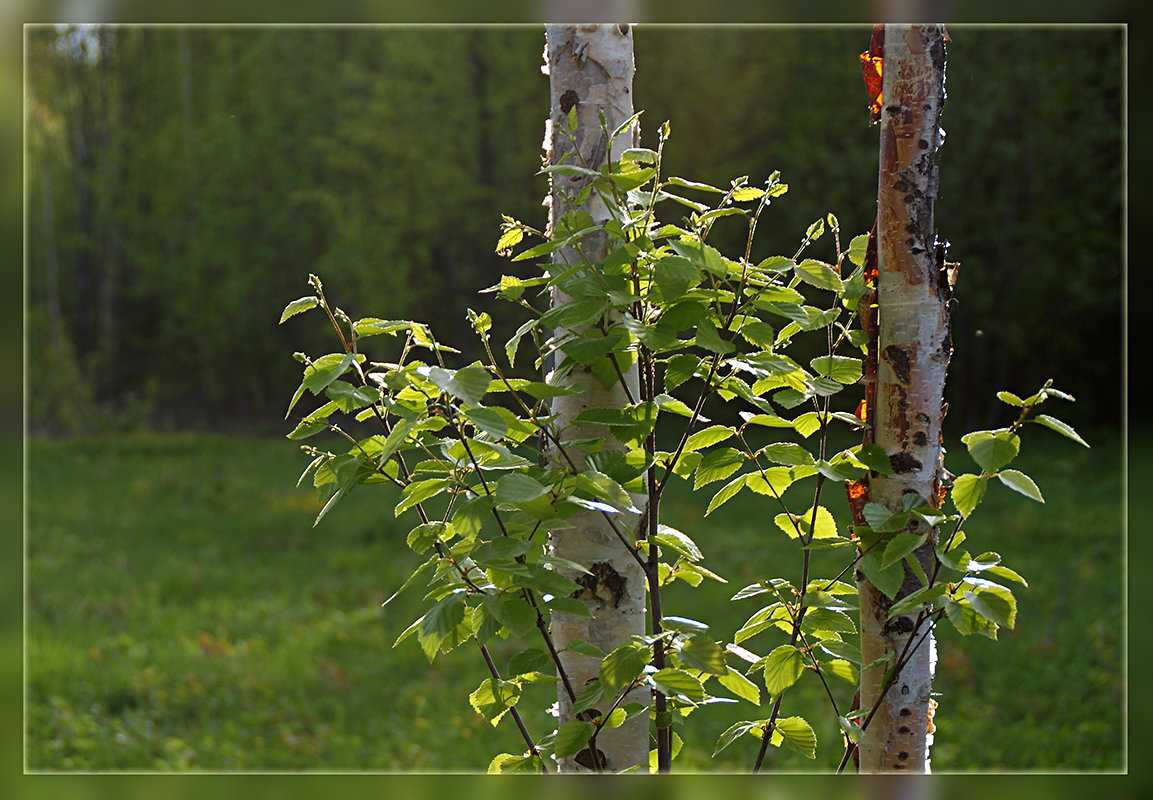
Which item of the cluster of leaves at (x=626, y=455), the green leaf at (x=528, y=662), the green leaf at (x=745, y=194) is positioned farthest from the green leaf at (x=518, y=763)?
the green leaf at (x=745, y=194)

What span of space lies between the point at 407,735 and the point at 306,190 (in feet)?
20.3

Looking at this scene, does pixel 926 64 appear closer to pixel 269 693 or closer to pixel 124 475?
pixel 269 693

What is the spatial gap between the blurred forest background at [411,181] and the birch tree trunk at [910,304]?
469cm

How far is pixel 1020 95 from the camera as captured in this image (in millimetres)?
6609

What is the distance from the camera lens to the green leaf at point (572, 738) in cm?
90

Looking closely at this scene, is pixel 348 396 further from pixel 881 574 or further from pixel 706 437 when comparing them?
pixel 881 574

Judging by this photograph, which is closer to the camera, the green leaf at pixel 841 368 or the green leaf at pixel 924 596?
the green leaf at pixel 924 596

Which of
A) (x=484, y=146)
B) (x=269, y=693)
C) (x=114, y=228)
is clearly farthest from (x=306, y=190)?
(x=269, y=693)

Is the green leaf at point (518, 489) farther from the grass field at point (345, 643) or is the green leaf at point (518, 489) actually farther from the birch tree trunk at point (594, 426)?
the grass field at point (345, 643)

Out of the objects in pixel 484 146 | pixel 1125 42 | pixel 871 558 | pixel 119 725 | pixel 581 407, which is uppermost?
pixel 484 146

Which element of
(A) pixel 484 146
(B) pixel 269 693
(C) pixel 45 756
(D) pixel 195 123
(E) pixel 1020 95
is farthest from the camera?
(D) pixel 195 123

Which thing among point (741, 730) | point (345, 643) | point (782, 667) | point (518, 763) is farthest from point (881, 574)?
point (345, 643)

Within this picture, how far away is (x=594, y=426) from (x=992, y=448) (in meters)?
0.42

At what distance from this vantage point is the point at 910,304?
3.30 ft
